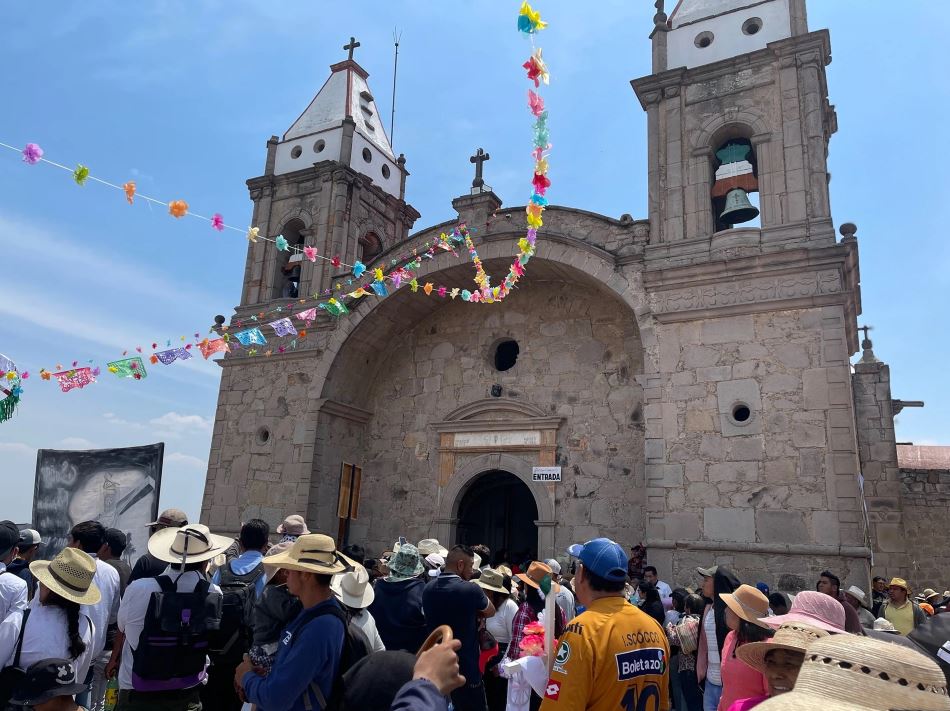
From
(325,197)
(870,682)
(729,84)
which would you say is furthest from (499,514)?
(870,682)

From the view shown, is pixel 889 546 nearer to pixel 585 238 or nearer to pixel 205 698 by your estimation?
pixel 585 238

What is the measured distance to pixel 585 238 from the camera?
439 inches

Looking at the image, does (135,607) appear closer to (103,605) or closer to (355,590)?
(103,605)

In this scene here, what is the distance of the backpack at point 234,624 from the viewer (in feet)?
13.2

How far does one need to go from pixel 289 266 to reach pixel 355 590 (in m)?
11.6

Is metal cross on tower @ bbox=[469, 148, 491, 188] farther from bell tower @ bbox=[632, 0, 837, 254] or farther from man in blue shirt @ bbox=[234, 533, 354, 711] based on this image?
man in blue shirt @ bbox=[234, 533, 354, 711]

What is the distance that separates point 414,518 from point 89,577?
9.46m

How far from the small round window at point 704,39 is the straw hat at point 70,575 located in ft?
37.5

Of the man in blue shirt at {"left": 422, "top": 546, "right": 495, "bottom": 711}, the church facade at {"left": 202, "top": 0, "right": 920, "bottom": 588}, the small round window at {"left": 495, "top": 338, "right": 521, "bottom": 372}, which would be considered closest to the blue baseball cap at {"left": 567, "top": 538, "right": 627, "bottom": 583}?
the man in blue shirt at {"left": 422, "top": 546, "right": 495, "bottom": 711}

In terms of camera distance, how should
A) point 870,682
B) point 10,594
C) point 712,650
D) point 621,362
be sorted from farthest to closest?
point 621,362, point 712,650, point 10,594, point 870,682

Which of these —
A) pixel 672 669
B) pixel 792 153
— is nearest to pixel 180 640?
pixel 672 669

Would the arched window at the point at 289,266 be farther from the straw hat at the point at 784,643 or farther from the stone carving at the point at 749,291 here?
the straw hat at the point at 784,643

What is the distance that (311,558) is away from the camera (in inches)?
110

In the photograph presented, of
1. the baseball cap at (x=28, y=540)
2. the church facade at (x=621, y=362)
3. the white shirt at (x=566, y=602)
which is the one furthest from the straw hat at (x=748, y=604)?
the church facade at (x=621, y=362)
